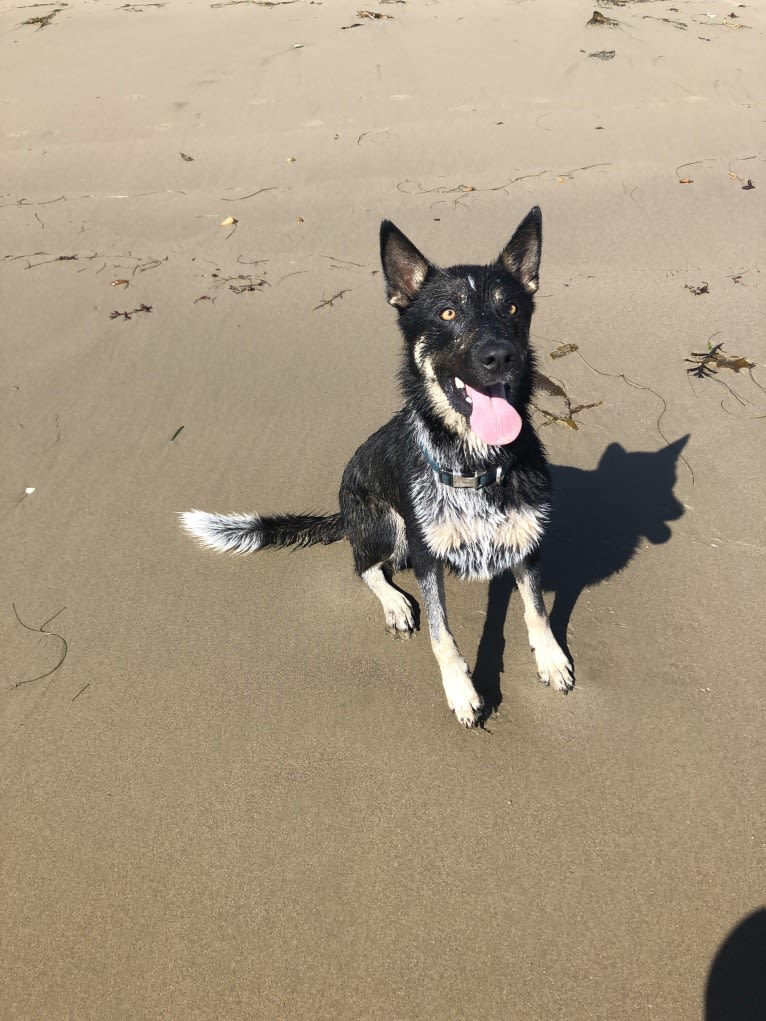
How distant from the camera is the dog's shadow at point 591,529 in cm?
358

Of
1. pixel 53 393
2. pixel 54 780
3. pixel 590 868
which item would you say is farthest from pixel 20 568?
pixel 590 868

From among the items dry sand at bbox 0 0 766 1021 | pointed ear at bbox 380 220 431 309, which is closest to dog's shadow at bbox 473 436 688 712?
dry sand at bbox 0 0 766 1021

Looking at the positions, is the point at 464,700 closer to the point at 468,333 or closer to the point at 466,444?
the point at 466,444

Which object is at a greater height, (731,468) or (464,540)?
(464,540)

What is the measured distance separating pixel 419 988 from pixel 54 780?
6.01ft

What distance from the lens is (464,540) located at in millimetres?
3061

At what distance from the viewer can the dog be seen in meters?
2.91

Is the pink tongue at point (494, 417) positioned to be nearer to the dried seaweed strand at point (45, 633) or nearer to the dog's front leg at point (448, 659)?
the dog's front leg at point (448, 659)

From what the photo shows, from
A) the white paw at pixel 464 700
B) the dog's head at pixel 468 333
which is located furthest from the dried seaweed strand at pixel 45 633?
the dog's head at pixel 468 333

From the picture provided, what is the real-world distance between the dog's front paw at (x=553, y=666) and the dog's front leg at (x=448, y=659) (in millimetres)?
357

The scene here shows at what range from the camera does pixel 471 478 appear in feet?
9.78

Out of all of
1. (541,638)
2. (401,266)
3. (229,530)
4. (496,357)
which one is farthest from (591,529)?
(229,530)

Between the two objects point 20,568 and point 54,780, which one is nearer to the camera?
point 54,780

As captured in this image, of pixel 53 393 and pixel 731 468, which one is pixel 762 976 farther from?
pixel 53 393
